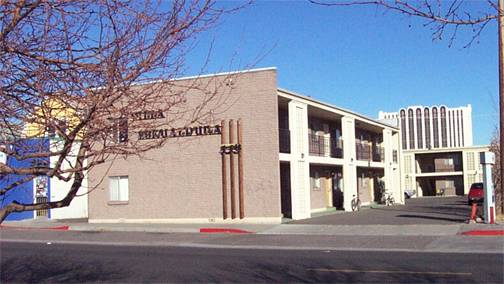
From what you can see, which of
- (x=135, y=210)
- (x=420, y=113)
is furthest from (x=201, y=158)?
(x=420, y=113)

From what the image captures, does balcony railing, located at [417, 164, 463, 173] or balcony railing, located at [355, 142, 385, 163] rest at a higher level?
balcony railing, located at [355, 142, 385, 163]

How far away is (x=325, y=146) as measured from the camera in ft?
102

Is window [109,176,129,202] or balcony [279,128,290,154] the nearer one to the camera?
balcony [279,128,290,154]

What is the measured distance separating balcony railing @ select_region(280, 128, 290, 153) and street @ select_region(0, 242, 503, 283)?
9727 mm

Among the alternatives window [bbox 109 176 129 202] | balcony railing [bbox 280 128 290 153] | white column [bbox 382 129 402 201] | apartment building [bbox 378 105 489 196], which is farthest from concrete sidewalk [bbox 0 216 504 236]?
apartment building [bbox 378 105 489 196]

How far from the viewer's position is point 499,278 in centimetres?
975

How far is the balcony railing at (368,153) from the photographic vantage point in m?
35.4

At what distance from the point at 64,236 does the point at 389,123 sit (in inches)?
1122

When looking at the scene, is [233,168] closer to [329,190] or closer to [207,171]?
[207,171]

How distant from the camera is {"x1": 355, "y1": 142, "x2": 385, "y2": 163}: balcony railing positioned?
1395 inches

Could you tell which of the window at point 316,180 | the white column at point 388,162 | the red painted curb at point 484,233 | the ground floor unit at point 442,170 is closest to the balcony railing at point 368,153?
the white column at point 388,162

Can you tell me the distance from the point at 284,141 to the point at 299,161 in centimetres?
133

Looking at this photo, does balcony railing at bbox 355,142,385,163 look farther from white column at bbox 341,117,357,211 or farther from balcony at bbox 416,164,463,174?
balcony at bbox 416,164,463,174

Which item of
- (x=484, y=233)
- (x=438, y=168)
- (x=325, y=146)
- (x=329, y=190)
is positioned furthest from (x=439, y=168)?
(x=484, y=233)
